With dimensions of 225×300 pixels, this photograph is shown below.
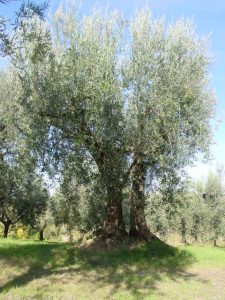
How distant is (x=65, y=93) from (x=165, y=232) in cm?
4659

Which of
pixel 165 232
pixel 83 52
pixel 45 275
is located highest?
pixel 83 52

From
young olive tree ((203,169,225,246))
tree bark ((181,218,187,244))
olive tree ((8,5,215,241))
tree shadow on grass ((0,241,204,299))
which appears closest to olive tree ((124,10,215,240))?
olive tree ((8,5,215,241))

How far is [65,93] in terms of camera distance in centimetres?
1925

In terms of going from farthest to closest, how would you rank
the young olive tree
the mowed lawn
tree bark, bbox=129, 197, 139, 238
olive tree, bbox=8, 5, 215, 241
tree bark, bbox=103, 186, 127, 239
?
1. the young olive tree
2. tree bark, bbox=129, 197, 139, 238
3. tree bark, bbox=103, 186, 127, 239
4. olive tree, bbox=8, 5, 215, 241
5. the mowed lawn

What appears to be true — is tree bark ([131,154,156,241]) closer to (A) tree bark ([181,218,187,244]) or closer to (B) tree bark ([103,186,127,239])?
(B) tree bark ([103,186,127,239])

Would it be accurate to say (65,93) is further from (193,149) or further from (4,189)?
(4,189)

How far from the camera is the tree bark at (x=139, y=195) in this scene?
2178 cm

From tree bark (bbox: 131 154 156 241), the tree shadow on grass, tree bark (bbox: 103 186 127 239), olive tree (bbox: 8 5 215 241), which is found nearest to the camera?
the tree shadow on grass

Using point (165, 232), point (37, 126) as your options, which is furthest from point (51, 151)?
point (165, 232)

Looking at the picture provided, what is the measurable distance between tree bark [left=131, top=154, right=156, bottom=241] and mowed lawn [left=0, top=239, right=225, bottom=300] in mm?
1186

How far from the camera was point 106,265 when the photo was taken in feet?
61.7

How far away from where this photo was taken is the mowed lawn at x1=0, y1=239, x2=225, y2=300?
46.6ft

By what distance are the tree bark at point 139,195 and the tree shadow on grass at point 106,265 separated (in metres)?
1.06

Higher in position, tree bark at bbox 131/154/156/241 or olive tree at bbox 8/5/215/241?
olive tree at bbox 8/5/215/241
